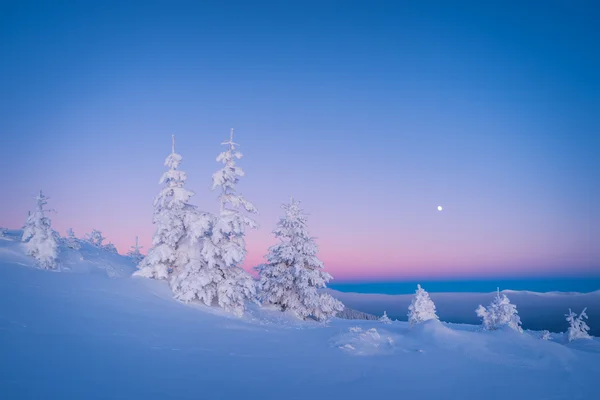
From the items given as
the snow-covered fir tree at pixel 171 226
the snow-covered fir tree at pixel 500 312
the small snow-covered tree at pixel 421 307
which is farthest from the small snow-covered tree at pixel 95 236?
the snow-covered fir tree at pixel 500 312

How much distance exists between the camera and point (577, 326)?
35344mm

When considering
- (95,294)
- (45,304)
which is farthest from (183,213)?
(45,304)

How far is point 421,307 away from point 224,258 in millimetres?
25618

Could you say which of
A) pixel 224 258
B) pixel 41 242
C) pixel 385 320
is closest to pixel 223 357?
pixel 224 258

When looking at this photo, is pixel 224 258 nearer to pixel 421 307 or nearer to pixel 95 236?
pixel 95 236

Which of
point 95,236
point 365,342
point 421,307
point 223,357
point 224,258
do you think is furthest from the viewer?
point 421,307

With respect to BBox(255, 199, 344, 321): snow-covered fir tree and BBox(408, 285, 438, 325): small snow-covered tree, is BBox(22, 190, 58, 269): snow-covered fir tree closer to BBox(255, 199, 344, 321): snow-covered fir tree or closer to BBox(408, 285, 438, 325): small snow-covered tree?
BBox(255, 199, 344, 321): snow-covered fir tree

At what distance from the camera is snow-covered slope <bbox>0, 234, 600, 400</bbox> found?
7.39m

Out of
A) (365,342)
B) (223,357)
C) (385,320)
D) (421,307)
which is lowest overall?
(385,320)

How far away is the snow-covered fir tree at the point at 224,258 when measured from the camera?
18953mm

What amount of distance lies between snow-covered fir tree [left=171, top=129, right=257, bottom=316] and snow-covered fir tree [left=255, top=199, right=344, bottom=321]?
21.7ft

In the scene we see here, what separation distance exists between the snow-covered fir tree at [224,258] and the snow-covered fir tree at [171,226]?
122 centimetres

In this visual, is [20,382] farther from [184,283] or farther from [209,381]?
[184,283]

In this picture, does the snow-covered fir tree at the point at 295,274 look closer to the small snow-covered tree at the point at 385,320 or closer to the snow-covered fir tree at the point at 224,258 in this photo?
the small snow-covered tree at the point at 385,320
